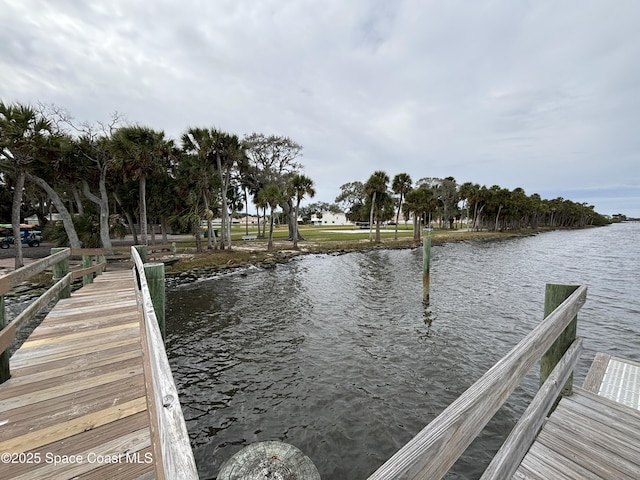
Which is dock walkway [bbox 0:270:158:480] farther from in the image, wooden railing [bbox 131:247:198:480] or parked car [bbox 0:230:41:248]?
parked car [bbox 0:230:41:248]

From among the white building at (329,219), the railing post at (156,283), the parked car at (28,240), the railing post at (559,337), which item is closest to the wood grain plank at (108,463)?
the railing post at (156,283)

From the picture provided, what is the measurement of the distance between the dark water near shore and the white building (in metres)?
96.6

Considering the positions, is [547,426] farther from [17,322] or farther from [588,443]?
[17,322]

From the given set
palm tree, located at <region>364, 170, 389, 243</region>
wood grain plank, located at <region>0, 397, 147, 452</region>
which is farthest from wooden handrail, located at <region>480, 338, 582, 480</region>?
palm tree, located at <region>364, 170, 389, 243</region>

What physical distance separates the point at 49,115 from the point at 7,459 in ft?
81.1

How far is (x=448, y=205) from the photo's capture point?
72875 millimetres

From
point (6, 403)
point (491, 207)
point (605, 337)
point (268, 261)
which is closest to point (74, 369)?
point (6, 403)

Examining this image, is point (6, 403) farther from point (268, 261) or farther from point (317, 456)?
point (268, 261)

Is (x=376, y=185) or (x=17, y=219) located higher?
(x=376, y=185)

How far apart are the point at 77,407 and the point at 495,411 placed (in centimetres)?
370

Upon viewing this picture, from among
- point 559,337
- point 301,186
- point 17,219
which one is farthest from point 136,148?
point 559,337

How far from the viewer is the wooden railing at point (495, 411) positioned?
107cm

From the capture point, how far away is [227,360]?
7.27 m

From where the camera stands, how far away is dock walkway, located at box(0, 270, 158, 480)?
7.48 feet
